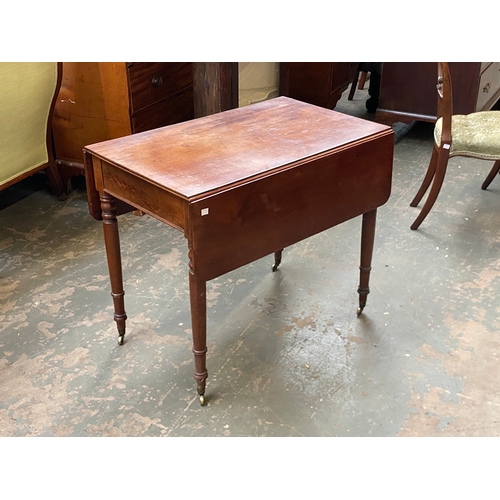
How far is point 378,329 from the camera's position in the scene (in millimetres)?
2424

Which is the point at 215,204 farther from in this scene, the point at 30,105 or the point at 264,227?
the point at 30,105

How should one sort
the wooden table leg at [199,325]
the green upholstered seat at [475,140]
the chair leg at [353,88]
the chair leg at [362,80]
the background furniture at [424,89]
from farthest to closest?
1. the chair leg at [362,80]
2. the chair leg at [353,88]
3. the background furniture at [424,89]
4. the green upholstered seat at [475,140]
5. the wooden table leg at [199,325]

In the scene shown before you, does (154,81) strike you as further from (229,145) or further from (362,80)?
(362,80)

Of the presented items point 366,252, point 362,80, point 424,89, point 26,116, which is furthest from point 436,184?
point 362,80

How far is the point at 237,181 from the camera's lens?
5.86ft

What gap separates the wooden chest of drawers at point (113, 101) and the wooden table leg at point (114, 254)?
3.60ft

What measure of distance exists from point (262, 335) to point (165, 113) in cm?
144

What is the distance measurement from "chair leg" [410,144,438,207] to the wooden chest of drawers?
1274 mm

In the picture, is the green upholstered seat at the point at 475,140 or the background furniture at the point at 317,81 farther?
the background furniture at the point at 317,81

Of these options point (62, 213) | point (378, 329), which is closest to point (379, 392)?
point (378, 329)

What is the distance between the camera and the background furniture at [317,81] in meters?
4.09

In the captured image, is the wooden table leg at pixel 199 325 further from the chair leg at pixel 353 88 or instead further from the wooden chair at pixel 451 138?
the chair leg at pixel 353 88

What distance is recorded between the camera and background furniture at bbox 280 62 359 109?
409 cm

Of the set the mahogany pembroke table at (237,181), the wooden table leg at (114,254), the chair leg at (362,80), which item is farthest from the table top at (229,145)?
the chair leg at (362,80)
